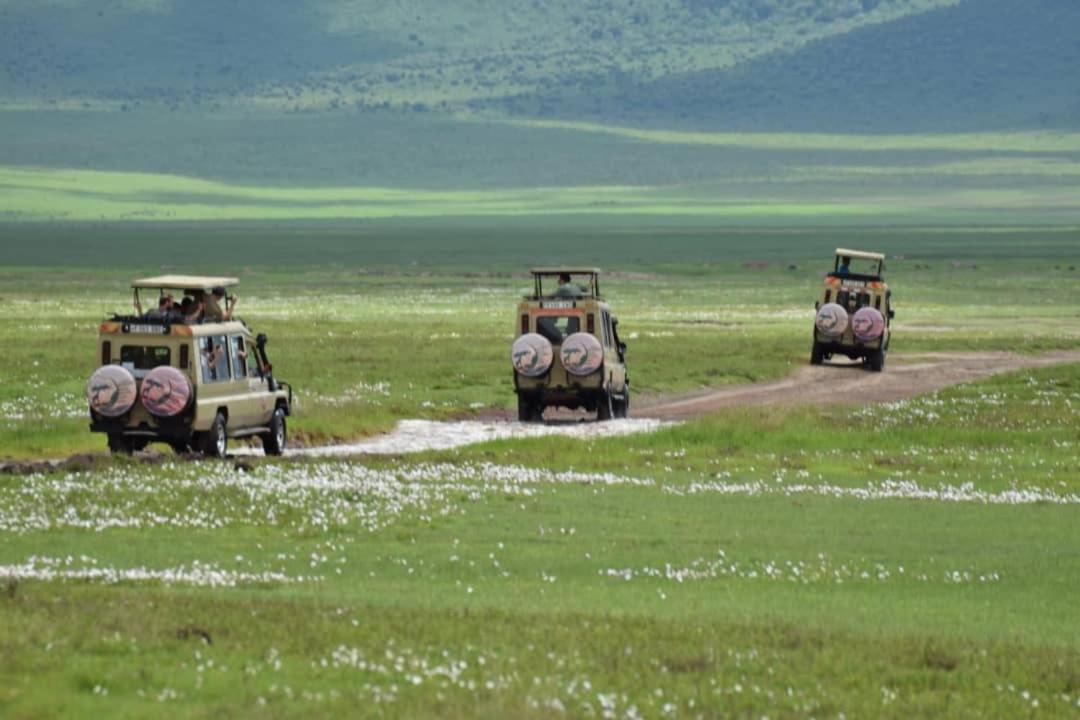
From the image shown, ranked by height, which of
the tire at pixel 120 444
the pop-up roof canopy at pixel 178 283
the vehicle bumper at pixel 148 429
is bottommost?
the tire at pixel 120 444

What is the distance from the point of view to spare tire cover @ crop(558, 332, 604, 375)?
42.1m

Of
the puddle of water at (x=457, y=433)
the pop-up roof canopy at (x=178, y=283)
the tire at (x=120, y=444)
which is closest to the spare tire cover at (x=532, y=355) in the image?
the puddle of water at (x=457, y=433)

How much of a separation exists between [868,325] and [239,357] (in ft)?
90.6

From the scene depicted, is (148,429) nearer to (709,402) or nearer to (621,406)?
(621,406)

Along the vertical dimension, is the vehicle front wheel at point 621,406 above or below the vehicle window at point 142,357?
below

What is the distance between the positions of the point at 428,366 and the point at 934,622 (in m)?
36.7

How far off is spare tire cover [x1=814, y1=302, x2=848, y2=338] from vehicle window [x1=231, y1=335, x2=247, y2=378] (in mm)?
27755

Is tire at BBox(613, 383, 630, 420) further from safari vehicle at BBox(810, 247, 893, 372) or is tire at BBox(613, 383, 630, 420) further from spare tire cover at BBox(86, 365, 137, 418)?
spare tire cover at BBox(86, 365, 137, 418)

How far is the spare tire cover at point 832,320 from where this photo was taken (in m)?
58.6

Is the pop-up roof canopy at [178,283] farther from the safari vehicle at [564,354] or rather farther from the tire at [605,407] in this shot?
the tire at [605,407]

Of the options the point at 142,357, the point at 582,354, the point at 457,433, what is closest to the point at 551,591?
the point at 142,357

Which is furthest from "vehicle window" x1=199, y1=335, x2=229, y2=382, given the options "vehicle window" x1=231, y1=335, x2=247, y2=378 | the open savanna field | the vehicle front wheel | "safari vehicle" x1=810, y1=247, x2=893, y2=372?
"safari vehicle" x1=810, y1=247, x2=893, y2=372

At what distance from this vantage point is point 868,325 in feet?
190

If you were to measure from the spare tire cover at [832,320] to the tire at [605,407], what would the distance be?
16.5m
